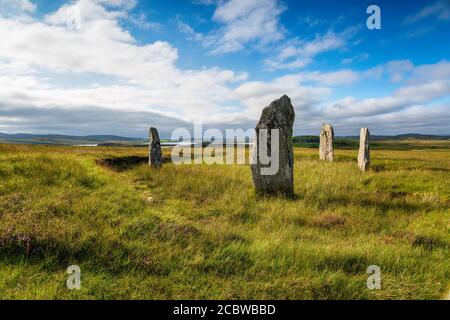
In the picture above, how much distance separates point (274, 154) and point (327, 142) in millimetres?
→ 15996

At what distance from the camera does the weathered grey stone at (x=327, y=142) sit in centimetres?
2687

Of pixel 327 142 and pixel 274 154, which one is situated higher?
pixel 327 142

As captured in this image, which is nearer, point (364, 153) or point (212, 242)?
point (212, 242)

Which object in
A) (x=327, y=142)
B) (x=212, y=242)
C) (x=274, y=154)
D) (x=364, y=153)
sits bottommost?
(x=212, y=242)

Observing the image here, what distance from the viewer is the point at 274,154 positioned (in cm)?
1327

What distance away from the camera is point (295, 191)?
14.2 m

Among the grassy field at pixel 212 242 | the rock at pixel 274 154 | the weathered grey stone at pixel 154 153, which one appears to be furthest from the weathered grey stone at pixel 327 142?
the weathered grey stone at pixel 154 153

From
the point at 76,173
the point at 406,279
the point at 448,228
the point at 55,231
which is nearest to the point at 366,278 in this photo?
the point at 406,279

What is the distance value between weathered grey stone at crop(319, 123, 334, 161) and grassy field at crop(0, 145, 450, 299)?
13.8 m

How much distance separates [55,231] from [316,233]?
6.57 m

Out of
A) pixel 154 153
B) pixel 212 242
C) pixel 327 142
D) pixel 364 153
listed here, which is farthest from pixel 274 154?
pixel 327 142

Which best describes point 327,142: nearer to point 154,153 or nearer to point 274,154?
point 154,153

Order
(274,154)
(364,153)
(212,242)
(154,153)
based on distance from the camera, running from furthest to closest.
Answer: (154,153) → (364,153) → (274,154) → (212,242)

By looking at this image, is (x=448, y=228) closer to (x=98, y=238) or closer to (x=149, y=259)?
(x=149, y=259)
